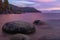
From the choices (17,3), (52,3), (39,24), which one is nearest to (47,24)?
(39,24)

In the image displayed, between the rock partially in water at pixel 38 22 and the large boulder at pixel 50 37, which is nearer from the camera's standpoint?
the large boulder at pixel 50 37

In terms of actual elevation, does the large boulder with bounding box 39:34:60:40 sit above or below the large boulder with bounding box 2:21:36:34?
below

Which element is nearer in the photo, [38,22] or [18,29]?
[18,29]

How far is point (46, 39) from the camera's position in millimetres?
566

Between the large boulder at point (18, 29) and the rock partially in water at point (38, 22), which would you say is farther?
the rock partially in water at point (38, 22)

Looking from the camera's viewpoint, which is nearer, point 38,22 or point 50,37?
point 50,37

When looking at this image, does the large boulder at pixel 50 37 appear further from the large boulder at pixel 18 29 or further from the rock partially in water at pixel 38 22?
the rock partially in water at pixel 38 22

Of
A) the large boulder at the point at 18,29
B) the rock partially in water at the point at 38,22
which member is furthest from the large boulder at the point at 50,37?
the rock partially in water at the point at 38,22

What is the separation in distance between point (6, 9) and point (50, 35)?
0.43m

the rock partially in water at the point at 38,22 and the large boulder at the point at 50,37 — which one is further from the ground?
the rock partially in water at the point at 38,22

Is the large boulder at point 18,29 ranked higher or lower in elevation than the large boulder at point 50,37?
higher

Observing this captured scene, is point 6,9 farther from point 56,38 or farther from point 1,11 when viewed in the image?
point 56,38

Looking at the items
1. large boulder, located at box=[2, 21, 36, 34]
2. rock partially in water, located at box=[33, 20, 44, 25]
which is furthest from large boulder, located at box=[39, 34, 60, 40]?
rock partially in water, located at box=[33, 20, 44, 25]

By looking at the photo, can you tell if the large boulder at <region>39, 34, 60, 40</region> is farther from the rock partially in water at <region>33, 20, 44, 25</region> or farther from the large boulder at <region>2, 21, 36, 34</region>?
the rock partially in water at <region>33, 20, 44, 25</region>
